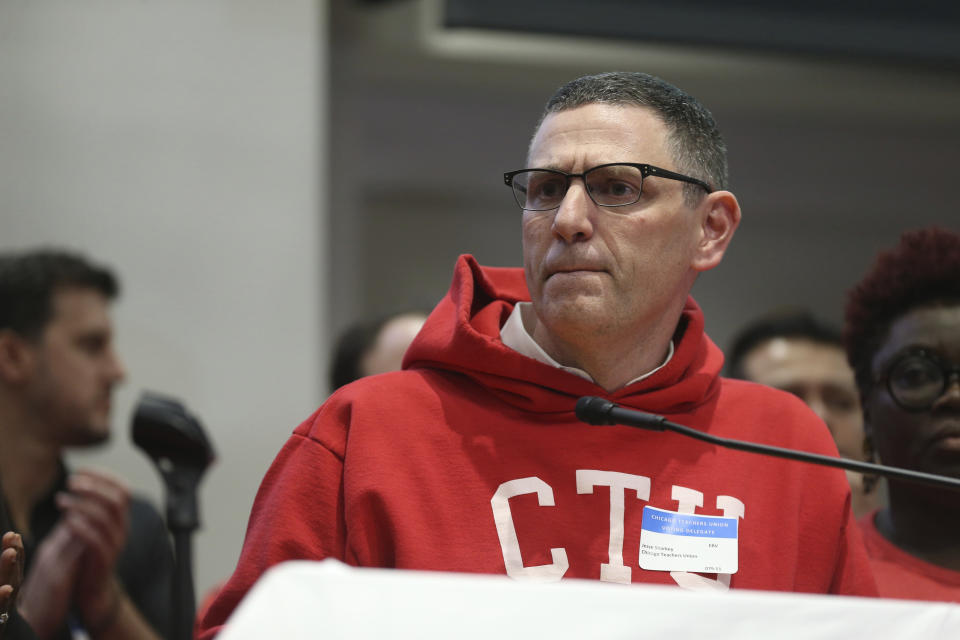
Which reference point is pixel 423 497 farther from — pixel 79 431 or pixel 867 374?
pixel 79 431

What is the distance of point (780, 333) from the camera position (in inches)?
152

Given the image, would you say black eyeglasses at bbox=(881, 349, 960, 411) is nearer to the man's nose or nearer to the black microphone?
the black microphone

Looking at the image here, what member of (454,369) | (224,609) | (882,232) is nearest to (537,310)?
(454,369)

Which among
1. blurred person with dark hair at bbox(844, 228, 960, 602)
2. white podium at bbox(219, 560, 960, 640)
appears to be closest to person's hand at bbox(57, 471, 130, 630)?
blurred person with dark hair at bbox(844, 228, 960, 602)

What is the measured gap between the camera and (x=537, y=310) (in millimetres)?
1938

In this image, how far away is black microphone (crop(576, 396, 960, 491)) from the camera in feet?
4.95

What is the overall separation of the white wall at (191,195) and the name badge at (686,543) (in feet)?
9.48

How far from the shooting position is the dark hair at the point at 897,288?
2414 millimetres

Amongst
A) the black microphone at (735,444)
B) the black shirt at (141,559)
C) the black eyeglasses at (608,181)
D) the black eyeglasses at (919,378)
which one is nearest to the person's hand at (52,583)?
the black shirt at (141,559)

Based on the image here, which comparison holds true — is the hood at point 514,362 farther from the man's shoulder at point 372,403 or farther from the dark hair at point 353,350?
the dark hair at point 353,350

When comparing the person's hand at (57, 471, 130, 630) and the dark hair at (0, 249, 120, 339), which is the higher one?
the dark hair at (0, 249, 120, 339)

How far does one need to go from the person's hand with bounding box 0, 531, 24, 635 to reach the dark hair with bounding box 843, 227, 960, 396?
1.66 m

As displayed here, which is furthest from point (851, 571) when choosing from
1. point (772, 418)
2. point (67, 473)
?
point (67, 473)

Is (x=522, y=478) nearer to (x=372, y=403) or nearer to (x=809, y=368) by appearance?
(x=372, y=403)
